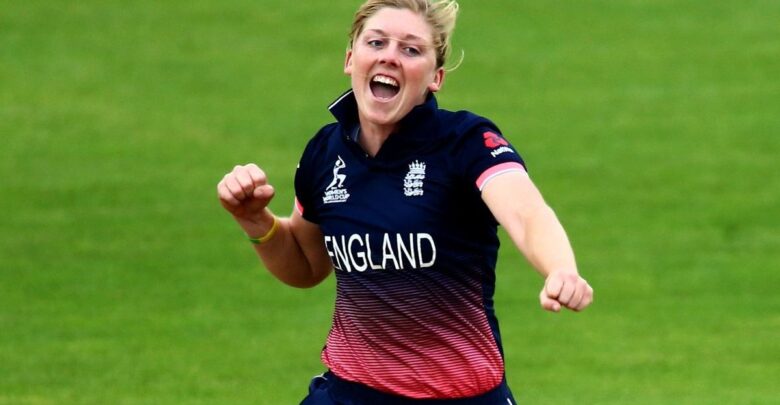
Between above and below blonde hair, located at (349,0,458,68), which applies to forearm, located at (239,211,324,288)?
below

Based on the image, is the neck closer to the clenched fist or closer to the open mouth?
the open mouth

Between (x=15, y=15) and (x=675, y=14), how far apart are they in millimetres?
8917

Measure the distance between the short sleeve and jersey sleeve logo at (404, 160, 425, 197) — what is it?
13 centimetres

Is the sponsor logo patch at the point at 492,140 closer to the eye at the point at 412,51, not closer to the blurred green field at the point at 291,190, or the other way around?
the eye at the point at 412,51

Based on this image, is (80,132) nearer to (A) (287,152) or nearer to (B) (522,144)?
(A) (287,152)

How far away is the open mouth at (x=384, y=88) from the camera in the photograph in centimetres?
597

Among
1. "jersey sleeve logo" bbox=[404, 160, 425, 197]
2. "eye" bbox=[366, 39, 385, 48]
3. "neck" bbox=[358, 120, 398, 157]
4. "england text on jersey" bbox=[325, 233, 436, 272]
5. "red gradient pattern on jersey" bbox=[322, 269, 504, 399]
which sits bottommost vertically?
"red gradient pattern on jersey" bbox=[322, 269, 504, 399]

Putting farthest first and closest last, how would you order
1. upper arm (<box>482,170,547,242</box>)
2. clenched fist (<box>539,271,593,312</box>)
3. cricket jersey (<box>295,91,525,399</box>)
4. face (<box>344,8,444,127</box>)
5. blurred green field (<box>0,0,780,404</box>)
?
blurred green field (<box>0,0,780,404</box>) < face (<box>344,8,444,127</box>) < cricket jersey (<box>295,91,525,399</box>) < upper arm (<box>482,170,547,242</box>) < clenched fist (<box>539,271,593,312</box>)

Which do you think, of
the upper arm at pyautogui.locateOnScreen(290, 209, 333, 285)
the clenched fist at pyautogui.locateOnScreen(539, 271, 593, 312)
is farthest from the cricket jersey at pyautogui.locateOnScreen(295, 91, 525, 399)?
the clenched fist at pyautogui.locateOnScreen(539, 271, 593, 312)

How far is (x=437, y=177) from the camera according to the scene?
19.2 ft

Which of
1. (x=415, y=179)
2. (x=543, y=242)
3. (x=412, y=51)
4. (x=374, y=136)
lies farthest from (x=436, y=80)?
(x=543, y=242)

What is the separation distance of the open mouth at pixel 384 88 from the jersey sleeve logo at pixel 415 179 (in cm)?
26

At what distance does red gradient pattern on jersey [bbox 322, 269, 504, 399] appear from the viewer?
597cm

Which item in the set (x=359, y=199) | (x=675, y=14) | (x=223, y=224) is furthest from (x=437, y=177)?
(x=675, y=14)
